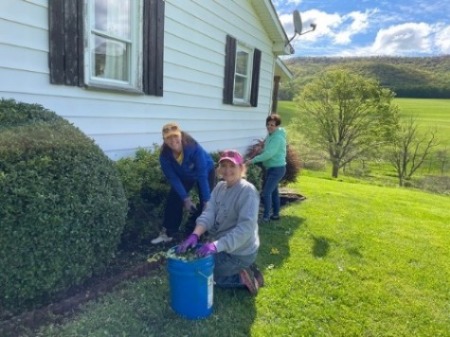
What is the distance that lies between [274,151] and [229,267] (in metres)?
2.78

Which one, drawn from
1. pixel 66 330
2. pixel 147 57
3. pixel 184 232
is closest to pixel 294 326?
pixel 66 330

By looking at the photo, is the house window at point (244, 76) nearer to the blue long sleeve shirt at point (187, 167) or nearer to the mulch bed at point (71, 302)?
the blue long sleeve shirt at point (187, 167)

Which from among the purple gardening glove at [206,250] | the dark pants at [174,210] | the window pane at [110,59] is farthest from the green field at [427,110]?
the purple gardening glove at [206,250]

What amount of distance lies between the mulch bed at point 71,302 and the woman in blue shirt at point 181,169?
28.8 inches

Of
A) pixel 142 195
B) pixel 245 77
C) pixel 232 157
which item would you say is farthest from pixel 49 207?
pixel 245 77

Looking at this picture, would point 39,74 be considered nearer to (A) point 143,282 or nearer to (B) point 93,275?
(B) point 93,275

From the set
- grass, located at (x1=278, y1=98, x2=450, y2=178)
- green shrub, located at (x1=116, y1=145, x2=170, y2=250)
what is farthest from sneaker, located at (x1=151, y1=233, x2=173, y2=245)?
grass, located at (x1=278, y1=98, x2=450, y2=178)

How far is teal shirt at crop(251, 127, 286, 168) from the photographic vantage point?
Answer: 5902mm

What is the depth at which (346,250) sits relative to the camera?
5.27 m

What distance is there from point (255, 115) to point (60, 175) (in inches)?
289

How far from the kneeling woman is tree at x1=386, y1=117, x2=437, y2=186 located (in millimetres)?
34045

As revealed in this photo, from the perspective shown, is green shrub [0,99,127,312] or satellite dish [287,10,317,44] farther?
satellite dish [287,10,317,44]

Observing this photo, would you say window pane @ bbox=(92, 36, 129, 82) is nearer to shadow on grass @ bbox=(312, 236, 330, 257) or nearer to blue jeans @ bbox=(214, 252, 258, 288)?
blue jeans @ bbox=(214, 252, 258, 288)

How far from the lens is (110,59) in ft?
15.5
